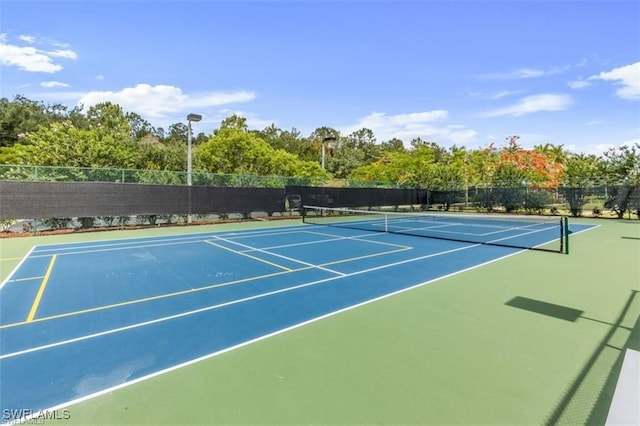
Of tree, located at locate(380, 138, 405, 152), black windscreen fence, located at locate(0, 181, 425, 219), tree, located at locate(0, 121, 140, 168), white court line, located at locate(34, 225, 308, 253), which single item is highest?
Answer: tree, located at locate(380, 138, 405, 152)

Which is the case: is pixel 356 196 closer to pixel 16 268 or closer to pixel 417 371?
pixel 16 268

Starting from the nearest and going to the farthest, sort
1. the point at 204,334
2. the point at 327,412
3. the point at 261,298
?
the point at 327,412, the point at 204,334, the point at 261,298

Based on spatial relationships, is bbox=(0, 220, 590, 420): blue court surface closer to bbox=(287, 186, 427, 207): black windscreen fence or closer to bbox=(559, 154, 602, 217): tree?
bbox=(287, 186, 427, 207): black windscreen fence

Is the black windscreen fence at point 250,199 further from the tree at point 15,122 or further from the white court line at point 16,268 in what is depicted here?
the tree at point 15,122

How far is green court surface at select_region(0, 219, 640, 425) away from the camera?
2.30 meters

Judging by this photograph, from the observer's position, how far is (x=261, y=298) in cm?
484

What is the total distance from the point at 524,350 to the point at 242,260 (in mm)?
5650

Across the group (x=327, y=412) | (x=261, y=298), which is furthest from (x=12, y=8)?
(x=327, y=412)

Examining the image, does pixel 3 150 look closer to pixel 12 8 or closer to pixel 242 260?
pixel 12 8

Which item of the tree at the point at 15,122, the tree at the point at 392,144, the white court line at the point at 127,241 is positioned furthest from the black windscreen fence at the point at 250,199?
the tree at the point at 392,144

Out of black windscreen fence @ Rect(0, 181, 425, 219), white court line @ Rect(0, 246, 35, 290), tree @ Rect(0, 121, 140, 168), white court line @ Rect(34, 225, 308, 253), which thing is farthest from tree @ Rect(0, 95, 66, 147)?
white court line @ Rect(0, 246, 35, 290)

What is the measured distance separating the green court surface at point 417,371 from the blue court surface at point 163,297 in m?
0.37

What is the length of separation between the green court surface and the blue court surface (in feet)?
1.20

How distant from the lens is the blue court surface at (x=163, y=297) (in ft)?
9.73
